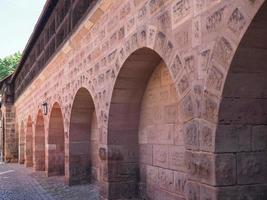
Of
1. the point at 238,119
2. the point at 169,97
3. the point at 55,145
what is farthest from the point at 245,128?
the point at 55,145

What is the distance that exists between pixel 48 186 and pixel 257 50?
7252mm

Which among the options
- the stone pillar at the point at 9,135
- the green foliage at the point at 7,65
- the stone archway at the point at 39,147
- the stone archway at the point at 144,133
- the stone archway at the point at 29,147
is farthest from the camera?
the green foliage at the point at 7,65

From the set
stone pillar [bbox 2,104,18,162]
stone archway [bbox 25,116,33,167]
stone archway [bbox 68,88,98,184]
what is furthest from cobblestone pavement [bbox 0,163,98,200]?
stone pillar [bbox 2,104,18,162]

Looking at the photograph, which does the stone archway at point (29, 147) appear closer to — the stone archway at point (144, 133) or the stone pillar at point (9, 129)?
the stone pillar at point (9, 129)

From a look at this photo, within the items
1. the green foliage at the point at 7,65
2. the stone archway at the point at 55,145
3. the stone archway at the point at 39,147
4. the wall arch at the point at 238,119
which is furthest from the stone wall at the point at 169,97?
the green foliage at the point at 7,65

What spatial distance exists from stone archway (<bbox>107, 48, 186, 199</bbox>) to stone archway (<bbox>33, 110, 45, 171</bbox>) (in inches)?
323

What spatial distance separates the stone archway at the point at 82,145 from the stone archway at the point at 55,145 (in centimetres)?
240

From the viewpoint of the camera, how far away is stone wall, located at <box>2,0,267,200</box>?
2768 millimetres

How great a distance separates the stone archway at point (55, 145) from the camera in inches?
425

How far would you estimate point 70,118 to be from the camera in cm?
834

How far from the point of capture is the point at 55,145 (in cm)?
1092

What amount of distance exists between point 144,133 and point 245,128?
302 centimetres

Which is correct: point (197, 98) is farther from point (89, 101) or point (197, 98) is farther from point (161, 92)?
point (89, 101)

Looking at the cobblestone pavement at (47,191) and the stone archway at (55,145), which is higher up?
the stone archway at (55,145)
